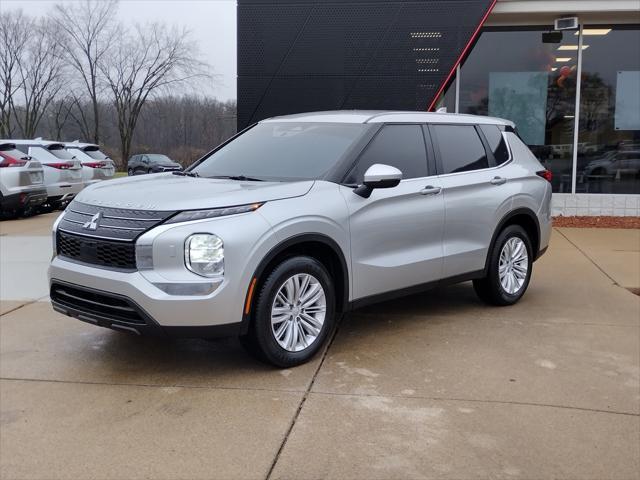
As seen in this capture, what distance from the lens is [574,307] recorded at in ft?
20.9

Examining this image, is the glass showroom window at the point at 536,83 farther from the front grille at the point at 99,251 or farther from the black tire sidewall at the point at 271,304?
the front grille at the point at 99,251

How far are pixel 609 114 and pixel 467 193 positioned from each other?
8601 mm

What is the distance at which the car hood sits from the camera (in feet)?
13.6

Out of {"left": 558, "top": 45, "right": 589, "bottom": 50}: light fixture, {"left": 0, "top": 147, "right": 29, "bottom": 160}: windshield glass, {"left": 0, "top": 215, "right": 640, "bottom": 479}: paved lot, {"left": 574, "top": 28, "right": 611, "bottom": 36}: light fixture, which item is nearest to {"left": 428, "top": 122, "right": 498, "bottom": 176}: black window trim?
{"left": 0, "top": 215, "right": 640, "bottom": 479}: paved lot

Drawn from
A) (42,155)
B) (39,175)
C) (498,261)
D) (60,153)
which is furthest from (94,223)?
(60,153)

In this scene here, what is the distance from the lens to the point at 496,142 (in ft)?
21.0

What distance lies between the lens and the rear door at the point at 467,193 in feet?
18.4

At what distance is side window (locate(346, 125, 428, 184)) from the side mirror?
15 centimetres

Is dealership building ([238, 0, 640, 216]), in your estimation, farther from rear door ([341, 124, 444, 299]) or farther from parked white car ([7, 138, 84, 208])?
rear door ([341, 124, 444, 299])

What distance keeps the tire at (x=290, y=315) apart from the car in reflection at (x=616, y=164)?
9960mm

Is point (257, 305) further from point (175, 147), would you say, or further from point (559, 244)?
point (175, 147)

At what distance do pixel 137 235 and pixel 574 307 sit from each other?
4356mm

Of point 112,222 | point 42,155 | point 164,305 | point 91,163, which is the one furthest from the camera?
point 91,163

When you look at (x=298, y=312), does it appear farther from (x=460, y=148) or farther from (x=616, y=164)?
(x=616, y=164)
